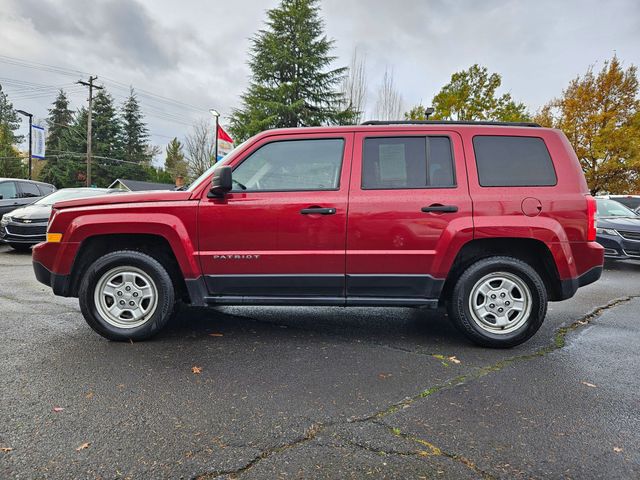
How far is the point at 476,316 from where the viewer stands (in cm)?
381

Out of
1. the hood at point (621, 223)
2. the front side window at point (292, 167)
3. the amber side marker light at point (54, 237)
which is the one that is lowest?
the amber side marker light at point (54, 237)

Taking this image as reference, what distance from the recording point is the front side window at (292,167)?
3.84 meters

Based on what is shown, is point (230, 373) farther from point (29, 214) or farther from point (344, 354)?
point (29, 214)

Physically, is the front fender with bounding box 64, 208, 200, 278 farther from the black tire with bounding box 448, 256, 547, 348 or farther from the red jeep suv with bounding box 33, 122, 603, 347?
the black tire with bounding box 448, 256, 547, 348

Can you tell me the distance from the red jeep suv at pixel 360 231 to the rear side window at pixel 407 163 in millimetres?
10

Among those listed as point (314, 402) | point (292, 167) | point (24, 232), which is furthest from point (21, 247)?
point (314, 402)

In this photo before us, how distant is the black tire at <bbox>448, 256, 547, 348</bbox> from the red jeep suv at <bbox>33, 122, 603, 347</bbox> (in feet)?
0.04

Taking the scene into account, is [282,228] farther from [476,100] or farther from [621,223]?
[476,100]

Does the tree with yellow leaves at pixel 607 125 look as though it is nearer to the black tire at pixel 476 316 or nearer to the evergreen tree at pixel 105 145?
A: the black tire at pixel 476 316

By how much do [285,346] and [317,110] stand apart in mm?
25245

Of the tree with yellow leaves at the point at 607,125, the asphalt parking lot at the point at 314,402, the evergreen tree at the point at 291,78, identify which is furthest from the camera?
the evergreen tree at the point at 291,78

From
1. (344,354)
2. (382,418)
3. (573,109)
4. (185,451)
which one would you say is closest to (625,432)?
(382,418)

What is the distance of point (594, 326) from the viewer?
468cm

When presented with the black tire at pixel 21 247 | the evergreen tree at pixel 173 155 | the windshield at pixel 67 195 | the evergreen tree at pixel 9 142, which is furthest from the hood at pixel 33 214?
the evergreen tree at pixel 173 155
